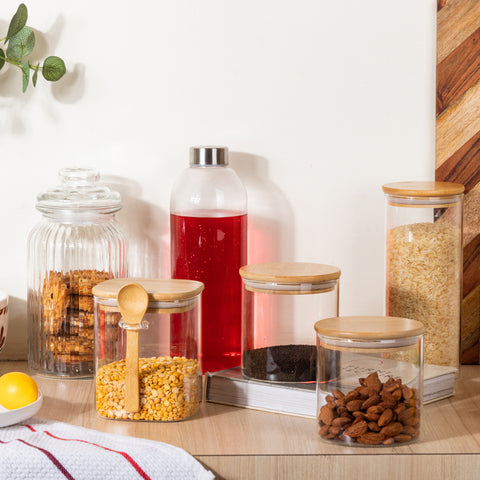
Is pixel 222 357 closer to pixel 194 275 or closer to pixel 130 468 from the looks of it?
pixel 194 275

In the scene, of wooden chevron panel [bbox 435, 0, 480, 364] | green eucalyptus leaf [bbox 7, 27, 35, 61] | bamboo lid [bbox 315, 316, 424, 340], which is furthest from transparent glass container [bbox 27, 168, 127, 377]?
wooden chevron panel [bbox 435, 0, 480, 364]

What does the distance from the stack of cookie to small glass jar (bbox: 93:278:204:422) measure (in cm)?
12

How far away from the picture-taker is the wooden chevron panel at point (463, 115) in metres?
1.25

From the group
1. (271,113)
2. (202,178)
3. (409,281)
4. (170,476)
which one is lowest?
(170,476)

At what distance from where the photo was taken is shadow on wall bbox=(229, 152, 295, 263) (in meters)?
1.29

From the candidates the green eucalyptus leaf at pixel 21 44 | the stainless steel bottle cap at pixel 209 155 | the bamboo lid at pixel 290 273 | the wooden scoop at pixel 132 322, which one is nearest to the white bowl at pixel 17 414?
the wooden scoop at pixel 132 322

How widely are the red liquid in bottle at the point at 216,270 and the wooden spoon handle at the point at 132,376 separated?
8.9 inches

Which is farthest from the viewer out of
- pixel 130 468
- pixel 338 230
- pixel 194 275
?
pixel 338 230

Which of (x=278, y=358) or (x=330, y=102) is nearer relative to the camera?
(x=278, y=358)

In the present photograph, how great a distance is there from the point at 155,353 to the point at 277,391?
172mm

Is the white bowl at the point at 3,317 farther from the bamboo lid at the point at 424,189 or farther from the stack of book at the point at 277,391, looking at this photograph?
the bamboo lid at the point at 424,189

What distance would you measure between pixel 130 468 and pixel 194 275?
393 mm

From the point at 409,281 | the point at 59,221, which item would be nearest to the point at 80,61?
the point at 59,221

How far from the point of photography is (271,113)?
128cm
